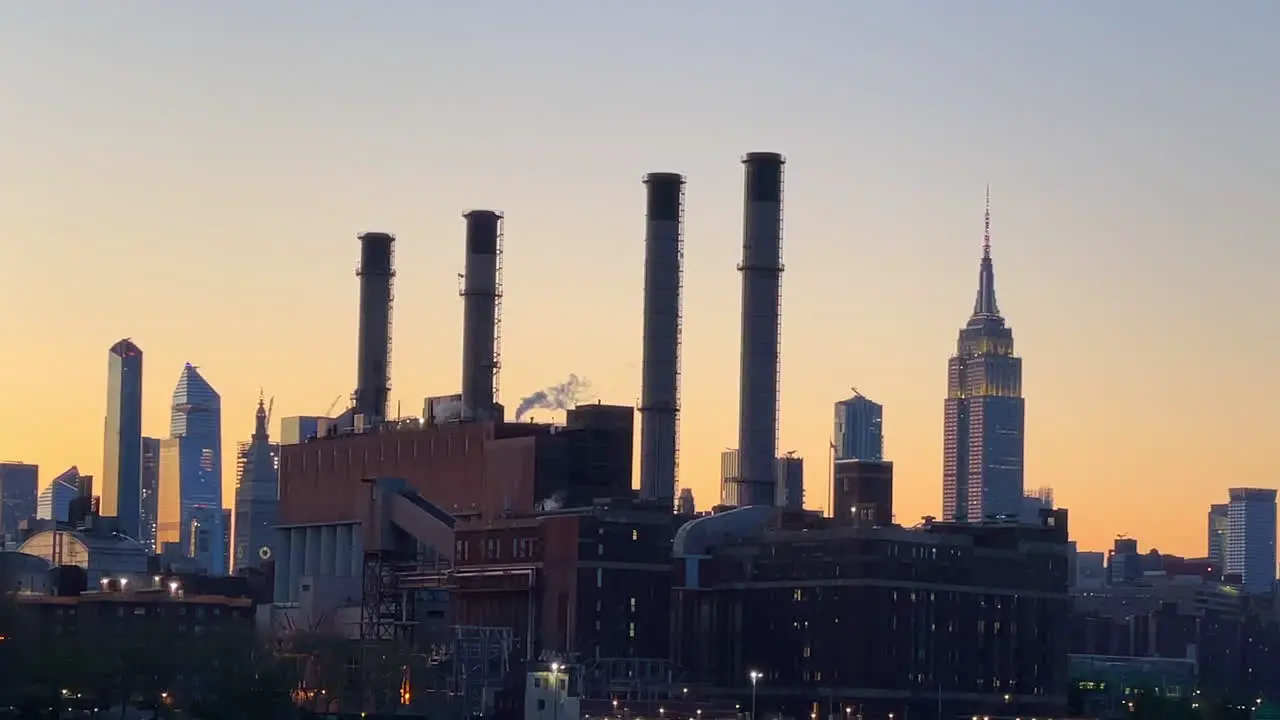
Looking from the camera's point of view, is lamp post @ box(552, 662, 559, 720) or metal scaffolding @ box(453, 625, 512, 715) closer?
lamp post @ box(552, 662, 559, 720)

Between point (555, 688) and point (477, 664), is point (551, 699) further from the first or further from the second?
point (477, 664)

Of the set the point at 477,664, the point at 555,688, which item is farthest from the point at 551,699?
the point at 477,664

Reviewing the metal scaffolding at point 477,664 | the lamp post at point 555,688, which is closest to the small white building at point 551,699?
the lamp post at point 555,688

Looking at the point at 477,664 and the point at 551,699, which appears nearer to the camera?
the point at 551,699

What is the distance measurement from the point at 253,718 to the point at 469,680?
36716 millimetres

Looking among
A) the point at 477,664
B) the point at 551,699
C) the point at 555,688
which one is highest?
the point at 477,664

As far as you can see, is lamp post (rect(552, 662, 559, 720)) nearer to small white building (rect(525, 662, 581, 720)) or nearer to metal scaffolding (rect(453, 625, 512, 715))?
small white building (rect(525, 662, 581, 720))

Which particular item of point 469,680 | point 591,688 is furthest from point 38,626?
point 591,688

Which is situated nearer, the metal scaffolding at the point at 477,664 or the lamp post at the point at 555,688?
the lamp post at the point at 555,688

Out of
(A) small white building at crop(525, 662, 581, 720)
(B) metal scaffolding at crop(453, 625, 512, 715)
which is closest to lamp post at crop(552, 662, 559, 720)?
(A) small white building at crop(525, 662, 581, 720)

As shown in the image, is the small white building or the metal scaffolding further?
the metal scaffolding

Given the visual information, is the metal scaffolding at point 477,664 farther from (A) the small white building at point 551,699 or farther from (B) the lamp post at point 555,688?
(B) the lamp post at point 555,688

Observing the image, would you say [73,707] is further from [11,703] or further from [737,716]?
[737,716]

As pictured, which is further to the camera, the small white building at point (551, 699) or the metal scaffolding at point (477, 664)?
the metal scaffolding at point (477, 664)
